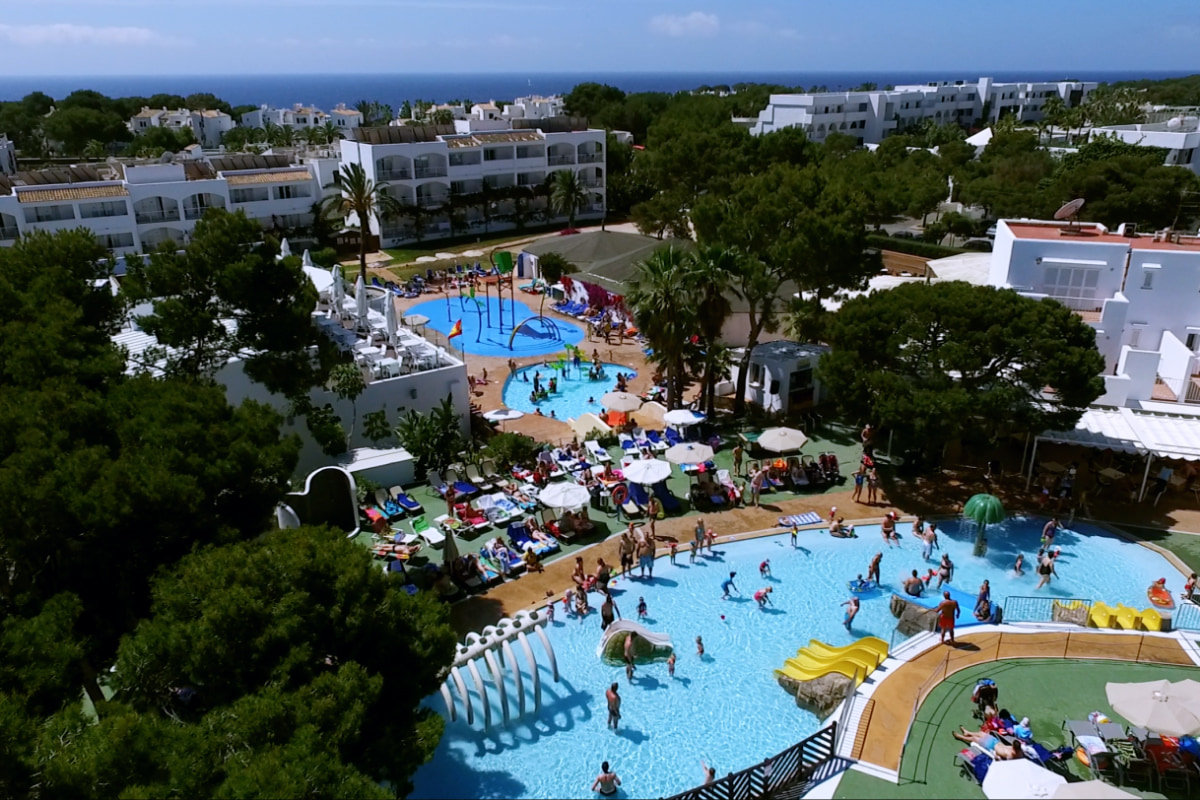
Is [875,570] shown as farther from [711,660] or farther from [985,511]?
[711,660]

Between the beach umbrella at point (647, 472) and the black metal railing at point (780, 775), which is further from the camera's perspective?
the beach umbrella at point (647, 472)

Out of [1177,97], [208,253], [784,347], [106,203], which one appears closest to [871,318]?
[784,347]

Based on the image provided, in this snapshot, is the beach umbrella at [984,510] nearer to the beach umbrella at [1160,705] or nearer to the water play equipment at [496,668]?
the beach umbrella at [1160,705]

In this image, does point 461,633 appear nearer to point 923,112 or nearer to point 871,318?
point 871,318

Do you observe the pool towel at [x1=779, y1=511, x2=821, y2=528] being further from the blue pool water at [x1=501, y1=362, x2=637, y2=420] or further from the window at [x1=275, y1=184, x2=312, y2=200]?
the window at [x1=275, y1=184, x2=312, y2=200]

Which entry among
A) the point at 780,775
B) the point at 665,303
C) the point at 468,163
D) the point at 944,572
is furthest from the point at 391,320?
the point at 468,163

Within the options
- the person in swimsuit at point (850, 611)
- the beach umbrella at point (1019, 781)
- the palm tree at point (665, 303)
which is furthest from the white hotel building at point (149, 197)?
the beach umbrella at point (1019, 781)

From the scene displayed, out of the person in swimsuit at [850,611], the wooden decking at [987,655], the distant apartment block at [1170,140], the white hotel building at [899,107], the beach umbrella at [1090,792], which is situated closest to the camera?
the beach umbrella at [1090,792]
